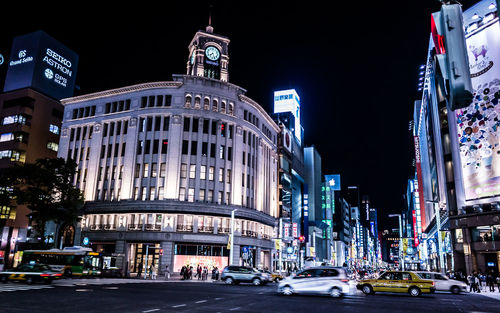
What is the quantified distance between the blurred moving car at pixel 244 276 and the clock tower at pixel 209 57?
4473 cm

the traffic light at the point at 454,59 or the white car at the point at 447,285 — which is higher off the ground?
the traffic light at the point at 454,59

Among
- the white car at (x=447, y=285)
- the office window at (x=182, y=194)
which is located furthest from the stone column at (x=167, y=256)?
the white car at (x=447, y=285)

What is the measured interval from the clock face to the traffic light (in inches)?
2705

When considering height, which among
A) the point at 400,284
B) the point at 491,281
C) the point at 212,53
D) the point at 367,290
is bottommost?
the point at 367,290

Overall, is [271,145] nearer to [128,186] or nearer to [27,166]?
[128,186]

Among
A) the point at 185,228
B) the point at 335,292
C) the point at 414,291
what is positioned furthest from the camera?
the point at 185,228

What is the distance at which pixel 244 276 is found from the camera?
34.4 metres

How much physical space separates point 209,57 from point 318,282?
59.1 m

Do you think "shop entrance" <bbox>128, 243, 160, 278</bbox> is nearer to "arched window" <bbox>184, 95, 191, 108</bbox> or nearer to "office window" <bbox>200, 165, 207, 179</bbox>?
"office window" <bbox>200, 165, 207, 179</bbox>

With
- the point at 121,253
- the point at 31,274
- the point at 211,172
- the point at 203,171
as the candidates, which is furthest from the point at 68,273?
the point at 211,172

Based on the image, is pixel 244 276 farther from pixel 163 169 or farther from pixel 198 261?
pixel 163 169

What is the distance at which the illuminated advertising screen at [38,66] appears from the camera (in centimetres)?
7645

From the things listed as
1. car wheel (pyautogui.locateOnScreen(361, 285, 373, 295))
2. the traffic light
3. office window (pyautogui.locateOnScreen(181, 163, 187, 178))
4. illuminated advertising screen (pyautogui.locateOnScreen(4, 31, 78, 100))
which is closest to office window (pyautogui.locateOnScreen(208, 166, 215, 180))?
office window (pyautogui.locateOnScreen(181, 163, 187, 178))

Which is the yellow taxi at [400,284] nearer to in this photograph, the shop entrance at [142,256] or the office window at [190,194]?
the office window at [190,194]
